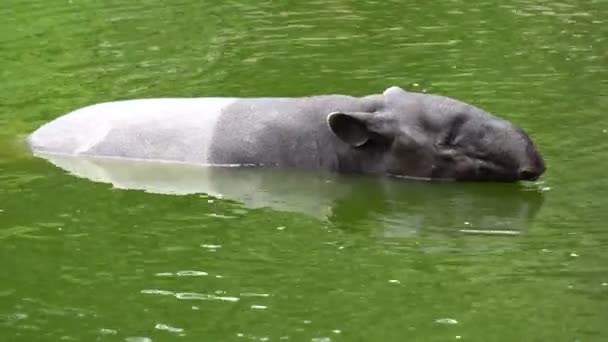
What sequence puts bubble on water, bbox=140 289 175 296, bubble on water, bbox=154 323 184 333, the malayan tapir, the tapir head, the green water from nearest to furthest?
bubble on water, bbox=154 323 184 333, the green water, bubble on water, bbox=140 289 175 296, the tapir head, the malayan tapir

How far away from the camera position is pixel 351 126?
37.0 feet

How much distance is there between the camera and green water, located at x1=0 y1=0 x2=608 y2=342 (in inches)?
311

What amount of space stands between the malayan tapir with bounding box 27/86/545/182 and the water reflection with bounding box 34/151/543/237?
0.13 metres

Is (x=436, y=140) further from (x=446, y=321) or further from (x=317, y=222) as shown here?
(x=446, y=321)

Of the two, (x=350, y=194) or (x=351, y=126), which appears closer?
(x=350, y=194)

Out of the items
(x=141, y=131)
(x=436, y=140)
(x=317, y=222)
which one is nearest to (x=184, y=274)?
(x=317, y=222)

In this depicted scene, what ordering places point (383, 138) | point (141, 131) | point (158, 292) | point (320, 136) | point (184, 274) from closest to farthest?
point (158, 292) → point (184, 274) → point (383, 138) → point (320, 136) → point (141, 131)

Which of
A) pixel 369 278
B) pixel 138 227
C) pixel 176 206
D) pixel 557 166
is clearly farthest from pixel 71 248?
pixel 557 166

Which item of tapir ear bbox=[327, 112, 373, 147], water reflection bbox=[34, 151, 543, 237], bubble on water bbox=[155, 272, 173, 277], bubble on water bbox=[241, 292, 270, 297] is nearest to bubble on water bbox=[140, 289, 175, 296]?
bubble on water bbox=[155, 272, 173, 277]

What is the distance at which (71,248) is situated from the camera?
9453 millimetres

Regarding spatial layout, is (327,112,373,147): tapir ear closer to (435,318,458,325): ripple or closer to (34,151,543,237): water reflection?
(34,151,543,237): water reflection

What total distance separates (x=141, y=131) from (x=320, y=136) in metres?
1.70

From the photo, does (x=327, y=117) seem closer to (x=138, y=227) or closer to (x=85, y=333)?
(x=138, y=227)

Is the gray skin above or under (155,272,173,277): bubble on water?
above
